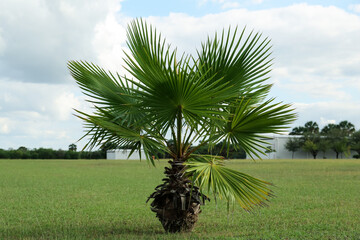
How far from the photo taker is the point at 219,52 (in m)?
7.57

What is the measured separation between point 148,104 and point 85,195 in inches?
377

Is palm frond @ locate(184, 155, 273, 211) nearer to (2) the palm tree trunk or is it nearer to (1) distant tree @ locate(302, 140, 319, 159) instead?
(2) the palm tree trunk

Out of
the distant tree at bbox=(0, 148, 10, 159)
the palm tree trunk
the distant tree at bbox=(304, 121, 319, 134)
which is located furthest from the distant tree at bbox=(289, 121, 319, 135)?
the palm tree trunk

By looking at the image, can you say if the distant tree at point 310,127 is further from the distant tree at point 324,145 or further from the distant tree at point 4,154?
the distant tree at point 4,154

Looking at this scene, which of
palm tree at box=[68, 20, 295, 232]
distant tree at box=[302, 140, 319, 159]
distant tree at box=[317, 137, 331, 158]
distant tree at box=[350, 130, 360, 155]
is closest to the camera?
palm tree at box=[68, 20, 295, 232]

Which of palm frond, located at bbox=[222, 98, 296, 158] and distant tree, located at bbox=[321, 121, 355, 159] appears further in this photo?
distant tree, located at bbox=[321, 121, 355, 159]

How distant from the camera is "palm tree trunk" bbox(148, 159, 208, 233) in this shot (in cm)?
750

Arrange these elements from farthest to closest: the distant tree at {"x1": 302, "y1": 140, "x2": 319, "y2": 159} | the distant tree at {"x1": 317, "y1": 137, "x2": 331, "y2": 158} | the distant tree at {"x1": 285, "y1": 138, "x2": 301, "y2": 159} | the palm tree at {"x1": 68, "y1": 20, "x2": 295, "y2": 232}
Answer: the distant tree at {"x1": 285, "y1": 138, "x2": 301, "y2": 159} < the distant tree at {"x1": 317, "y1": 137, "x2": 331, "y2": 158} < the distant tree at {"x1": 302, "y1": 140, "x2": 319, "y2": 159} < the palm tree at {"x1": 68, "y1": 20, "x2": 295, "y2": 232}

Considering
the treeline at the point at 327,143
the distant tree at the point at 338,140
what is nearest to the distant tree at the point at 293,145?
the treeline at the point at 327,143

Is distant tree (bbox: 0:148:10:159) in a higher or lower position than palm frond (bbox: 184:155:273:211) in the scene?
higher

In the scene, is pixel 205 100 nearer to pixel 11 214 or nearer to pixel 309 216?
pixel 309 216

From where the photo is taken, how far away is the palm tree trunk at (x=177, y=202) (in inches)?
295

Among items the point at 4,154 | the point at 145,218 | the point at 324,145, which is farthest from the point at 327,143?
the point at 145,218

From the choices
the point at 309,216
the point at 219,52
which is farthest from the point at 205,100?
the point at 309,216
